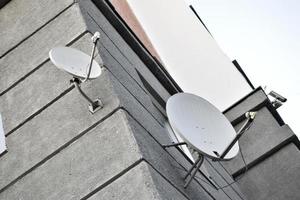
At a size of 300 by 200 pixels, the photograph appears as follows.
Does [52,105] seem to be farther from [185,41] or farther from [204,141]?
[185,41]

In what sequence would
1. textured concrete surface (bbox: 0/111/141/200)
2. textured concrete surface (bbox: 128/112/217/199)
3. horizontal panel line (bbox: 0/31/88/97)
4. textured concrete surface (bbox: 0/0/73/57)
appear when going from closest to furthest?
textured concrete surface (bbox: 0/111/141/200)
textured concrete surface (bbox: 128/112/217/199)
horizontal panel line (bbox: 0/31/88/97)
textured concrete surface (bbox: 0/0/73/57)

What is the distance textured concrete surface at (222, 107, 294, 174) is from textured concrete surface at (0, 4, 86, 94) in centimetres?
589

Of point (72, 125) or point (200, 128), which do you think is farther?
point (200, 128)

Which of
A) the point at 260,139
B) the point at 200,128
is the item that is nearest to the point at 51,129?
the point at 200,128

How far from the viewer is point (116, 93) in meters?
5.83

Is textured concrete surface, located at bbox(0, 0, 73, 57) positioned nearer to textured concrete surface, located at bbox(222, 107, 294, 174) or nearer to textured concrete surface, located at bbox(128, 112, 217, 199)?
Answer: textured concrete surface, located at bbox(128, 112, 217, 199)

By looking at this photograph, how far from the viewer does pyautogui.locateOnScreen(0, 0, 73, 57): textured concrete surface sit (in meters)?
7.34

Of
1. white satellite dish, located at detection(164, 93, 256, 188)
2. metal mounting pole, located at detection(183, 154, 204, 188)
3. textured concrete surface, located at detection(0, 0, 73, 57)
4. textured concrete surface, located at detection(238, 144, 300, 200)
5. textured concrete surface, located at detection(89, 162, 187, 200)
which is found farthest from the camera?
textured concrete surface, located at detection(238, 144, 300, 200)

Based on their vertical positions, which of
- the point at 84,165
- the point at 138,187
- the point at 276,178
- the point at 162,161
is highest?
the point at 84,165

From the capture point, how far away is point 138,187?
4.82 metres

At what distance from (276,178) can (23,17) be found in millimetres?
6376

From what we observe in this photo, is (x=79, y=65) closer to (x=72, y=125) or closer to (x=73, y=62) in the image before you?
(x=73, y=62)

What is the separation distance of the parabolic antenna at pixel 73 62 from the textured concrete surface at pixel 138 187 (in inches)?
43.9

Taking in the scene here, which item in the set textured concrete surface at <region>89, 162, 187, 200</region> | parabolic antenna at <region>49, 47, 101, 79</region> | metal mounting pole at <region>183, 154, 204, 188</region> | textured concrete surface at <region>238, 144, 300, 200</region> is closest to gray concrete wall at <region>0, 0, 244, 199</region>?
textured concrete surface at <region>89, 162, 187, 200</region>
